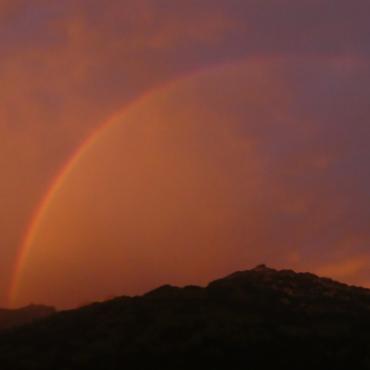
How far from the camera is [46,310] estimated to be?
6147 inches

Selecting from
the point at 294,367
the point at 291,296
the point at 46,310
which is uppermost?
the point at 46,310

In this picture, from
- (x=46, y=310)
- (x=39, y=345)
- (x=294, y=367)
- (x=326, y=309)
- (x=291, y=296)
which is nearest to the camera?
(x=294, y=367)

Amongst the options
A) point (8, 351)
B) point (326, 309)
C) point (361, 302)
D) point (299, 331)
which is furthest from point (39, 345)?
point (361, 302)

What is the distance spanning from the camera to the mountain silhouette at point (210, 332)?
7269cm

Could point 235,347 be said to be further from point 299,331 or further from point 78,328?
point 78,328

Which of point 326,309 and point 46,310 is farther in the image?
point 46,310

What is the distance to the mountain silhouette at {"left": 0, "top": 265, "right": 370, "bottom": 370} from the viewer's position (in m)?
72.7

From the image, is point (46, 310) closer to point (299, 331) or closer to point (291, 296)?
point (291, 296)

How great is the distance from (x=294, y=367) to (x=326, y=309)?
24.4 metres

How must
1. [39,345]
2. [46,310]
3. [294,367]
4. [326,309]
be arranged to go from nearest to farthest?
[294,367]
[39,345]
[326,309]
[46,310]

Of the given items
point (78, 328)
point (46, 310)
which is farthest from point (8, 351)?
point (46, 310)

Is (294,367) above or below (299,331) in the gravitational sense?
below

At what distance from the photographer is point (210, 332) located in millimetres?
78125

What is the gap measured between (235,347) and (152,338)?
11.9 meters
